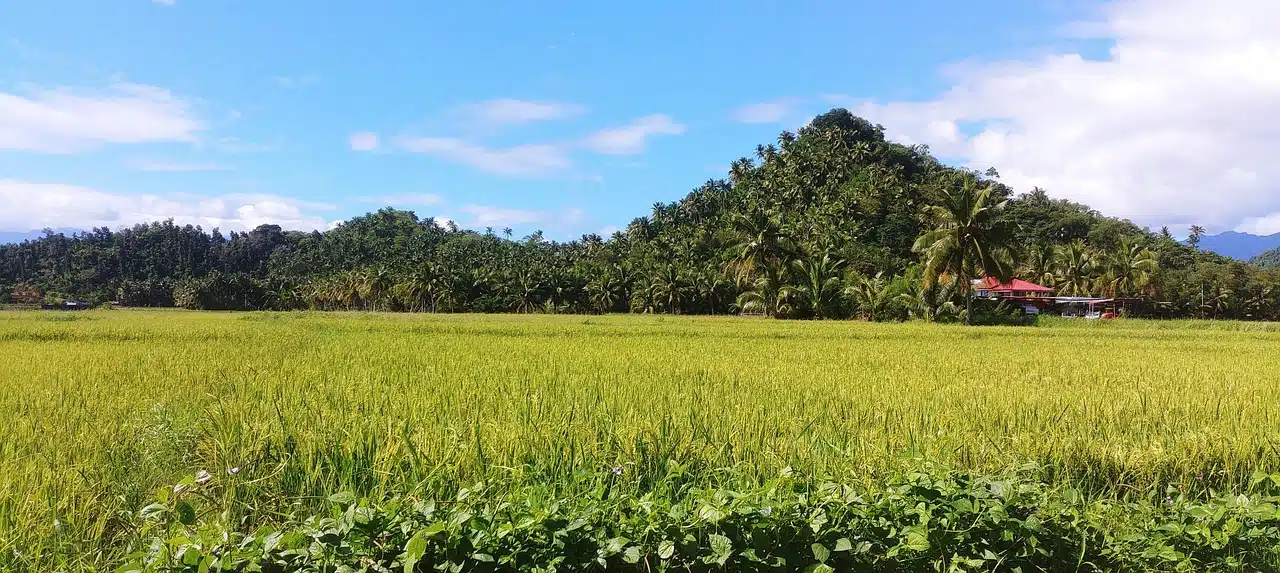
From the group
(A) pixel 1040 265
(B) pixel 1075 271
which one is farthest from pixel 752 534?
(A) pixel 1040 265

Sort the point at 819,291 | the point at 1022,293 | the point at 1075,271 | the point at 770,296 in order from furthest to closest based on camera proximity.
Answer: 1. the point at 1075,271
2. the point at 1022,293
3. the point at 770,296
4. the point at 819,291

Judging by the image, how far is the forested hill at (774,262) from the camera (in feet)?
95.9

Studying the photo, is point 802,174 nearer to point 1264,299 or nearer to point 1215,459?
point 1264,299

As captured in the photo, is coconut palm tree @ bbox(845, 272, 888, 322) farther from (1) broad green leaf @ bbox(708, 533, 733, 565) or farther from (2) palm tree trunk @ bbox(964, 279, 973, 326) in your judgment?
(1) broad green leaf @ bbox(708, 533, 733, 565)

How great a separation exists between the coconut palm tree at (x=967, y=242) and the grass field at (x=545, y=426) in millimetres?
15141

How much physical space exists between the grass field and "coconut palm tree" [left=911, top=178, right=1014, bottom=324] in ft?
49.7

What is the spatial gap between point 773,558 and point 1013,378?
5795mm

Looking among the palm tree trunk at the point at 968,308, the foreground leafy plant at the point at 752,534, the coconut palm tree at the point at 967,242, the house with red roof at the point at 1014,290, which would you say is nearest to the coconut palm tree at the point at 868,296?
the coconut palm tree at the point at 967,242

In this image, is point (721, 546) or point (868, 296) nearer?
point (721, 546)

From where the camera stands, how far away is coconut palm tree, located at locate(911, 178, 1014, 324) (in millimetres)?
22188

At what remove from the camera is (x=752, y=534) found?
7.27ft

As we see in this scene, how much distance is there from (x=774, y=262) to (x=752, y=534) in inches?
1121

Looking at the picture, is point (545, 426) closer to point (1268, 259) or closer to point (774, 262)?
point (774, 262)

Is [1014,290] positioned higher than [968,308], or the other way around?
[1014,290]
